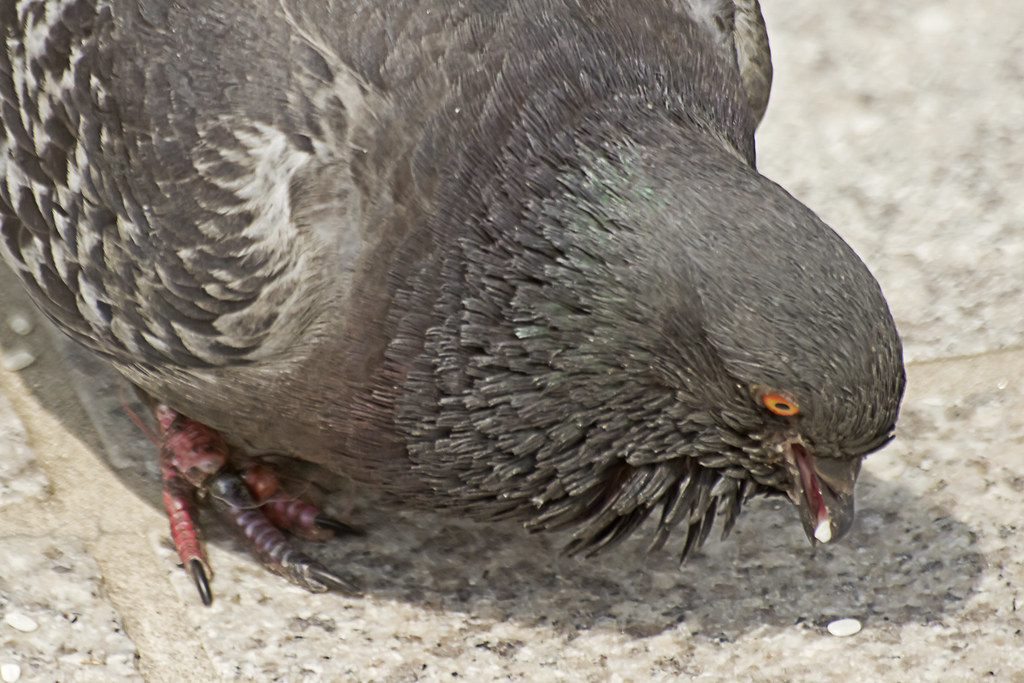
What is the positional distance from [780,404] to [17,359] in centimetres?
270

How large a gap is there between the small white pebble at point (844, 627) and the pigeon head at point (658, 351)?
41 cm

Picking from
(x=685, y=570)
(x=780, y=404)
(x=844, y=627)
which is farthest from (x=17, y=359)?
(x=844, y=627)

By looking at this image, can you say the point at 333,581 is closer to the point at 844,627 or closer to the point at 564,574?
the point at 564,574

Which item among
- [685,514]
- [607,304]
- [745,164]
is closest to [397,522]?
[685,514]

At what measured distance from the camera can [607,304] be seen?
3314mm

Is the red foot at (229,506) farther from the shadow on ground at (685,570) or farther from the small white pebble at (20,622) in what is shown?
the small white pebble at (20,622)

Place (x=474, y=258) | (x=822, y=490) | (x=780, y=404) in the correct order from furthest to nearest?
(x=822, y=490) < (x=474, y=258) < (x=780, y=404)

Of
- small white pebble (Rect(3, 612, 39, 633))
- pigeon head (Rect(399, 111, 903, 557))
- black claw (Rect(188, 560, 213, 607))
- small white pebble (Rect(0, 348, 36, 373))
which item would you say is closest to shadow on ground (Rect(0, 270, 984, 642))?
black claw (Rect(188, 560, 213, 607))

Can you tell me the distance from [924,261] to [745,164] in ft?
5.64

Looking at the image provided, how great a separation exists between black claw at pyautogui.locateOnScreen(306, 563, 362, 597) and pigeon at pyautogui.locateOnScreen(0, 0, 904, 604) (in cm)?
35

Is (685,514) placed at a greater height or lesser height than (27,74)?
lesser

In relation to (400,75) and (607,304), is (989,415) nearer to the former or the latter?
(607,304)

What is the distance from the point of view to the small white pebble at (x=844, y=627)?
Result: 3.81m

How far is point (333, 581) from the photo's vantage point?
13.0 ft
